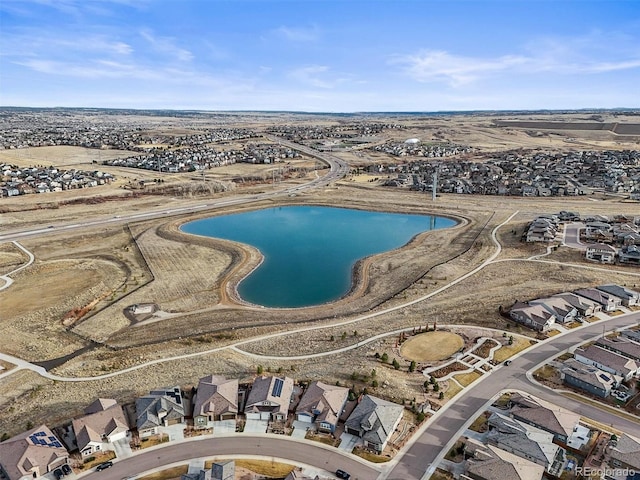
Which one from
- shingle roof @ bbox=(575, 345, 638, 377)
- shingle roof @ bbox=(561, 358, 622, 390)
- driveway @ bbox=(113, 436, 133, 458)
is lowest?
driveway @ bbox=(113, 436, 133, 458)

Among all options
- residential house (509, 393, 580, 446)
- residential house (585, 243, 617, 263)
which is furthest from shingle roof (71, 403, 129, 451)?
residential house (585, 243, 617, 263)

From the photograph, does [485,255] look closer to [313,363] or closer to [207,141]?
[313,363]

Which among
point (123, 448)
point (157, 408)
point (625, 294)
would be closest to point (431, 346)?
point (157, 408)

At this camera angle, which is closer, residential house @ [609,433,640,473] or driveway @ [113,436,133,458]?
residential house @ [609,433,640,473]

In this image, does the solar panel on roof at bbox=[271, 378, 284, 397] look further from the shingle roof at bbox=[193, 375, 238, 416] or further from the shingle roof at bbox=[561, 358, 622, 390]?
the shingle roof at bbox=[561, 358, 622, 390]

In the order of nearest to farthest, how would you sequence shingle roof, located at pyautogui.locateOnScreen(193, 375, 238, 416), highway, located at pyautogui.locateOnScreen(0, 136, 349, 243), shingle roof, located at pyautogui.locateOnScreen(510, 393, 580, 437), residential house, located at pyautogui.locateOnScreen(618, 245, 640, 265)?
shingle roof, located at pyautogui.locateOnScreen(510, 393, 580, 437) → shingle roof, located at pyautogui.locateOnScreen(193, 375, 238, 416) → residential house, located at pyautogui.locateOnScreen(618, 245, 640, 265) → highway, located at pyautogui.locateOnScreen(0, 136, 349, 243)

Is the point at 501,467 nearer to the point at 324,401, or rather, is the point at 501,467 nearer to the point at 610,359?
the point at 324,401

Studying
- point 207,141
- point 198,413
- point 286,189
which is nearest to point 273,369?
point 198,413
